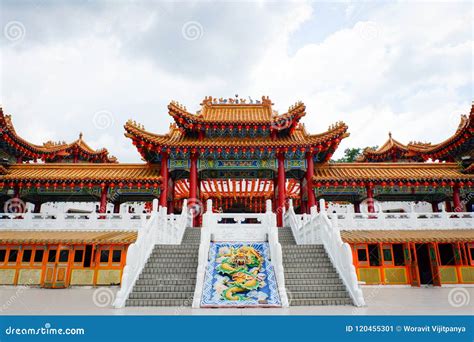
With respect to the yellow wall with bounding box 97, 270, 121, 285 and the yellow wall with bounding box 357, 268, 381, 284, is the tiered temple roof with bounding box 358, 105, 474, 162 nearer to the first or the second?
the yellow wall with bounding box 357, 268, 381, 284

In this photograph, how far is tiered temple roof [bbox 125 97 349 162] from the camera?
16656mm

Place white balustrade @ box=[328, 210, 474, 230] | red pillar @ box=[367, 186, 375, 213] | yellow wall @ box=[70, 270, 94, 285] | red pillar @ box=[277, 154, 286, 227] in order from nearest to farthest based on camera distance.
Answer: yellow wall @ box=[70, 270, 94, 285] → white balustrade @ box=[328, 210, 474, 230] → red pillar @ box=[277, 154, 286, 227] → red pillar @ box=[367, 186, 375, 213]

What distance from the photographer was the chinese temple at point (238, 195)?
11.7m

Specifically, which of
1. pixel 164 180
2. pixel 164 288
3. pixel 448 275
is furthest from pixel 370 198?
pixel 164 288

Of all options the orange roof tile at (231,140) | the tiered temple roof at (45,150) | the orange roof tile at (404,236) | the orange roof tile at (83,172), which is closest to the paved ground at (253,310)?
the orange roof tile at (404,236)

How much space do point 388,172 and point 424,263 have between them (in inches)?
236

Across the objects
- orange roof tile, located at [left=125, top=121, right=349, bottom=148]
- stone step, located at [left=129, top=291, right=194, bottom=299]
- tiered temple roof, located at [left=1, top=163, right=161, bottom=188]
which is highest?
orange roof tile, located at [left=125, top=121, right=349, bottom=148]

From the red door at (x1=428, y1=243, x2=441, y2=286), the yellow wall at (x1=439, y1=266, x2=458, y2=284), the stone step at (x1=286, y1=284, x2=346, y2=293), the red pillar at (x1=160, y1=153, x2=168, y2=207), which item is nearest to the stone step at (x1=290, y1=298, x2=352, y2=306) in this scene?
the stone step at (x1=286, y1=284, x2=346, y2=293)

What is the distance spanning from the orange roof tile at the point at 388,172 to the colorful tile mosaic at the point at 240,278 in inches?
285

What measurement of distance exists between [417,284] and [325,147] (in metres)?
8.21

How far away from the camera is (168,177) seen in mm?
17406

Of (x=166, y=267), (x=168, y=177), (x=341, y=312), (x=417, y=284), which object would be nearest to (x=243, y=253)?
(x=166, y=267)

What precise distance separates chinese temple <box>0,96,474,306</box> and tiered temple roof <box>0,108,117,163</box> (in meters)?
0.11

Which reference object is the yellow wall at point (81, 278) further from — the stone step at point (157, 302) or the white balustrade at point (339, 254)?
the white balustrade at point (339, 254)
